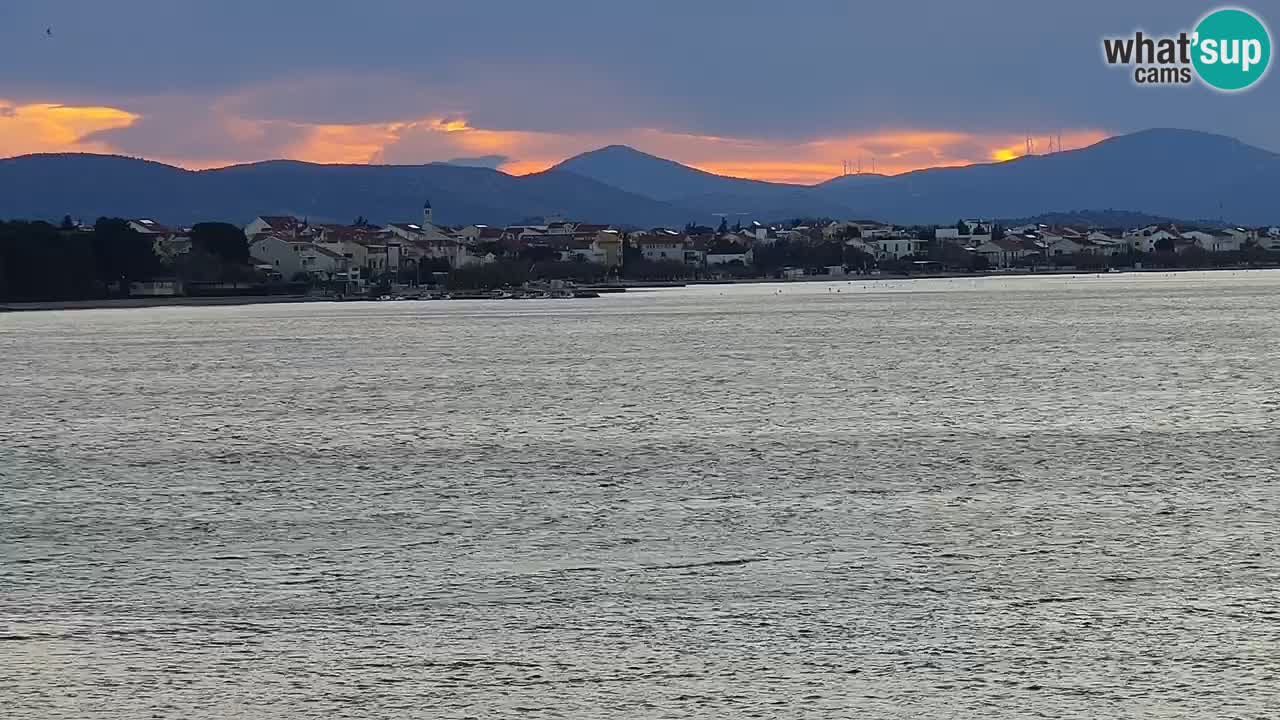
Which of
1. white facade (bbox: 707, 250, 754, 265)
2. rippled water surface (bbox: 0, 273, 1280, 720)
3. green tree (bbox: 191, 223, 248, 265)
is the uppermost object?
green tree (bbox: 191, 223, 248, 265)

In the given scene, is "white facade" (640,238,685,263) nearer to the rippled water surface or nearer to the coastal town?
the coastal town

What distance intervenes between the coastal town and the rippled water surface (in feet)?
208

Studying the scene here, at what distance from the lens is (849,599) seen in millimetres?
9742

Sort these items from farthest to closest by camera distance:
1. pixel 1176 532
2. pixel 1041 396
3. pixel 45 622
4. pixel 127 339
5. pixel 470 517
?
pixel 127 339 → pixel 1041 396 → pixel 470 517 → pixel 1176 532 → pixel 45 622

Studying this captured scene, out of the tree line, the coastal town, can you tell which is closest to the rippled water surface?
the tree line

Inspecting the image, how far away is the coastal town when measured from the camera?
89862mm

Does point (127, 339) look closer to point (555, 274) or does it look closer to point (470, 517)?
point (470, 517)

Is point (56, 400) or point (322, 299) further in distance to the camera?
point (322, 299)

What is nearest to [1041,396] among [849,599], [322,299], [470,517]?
[470,517]

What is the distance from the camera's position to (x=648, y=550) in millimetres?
11461

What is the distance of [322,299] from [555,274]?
23.7 m

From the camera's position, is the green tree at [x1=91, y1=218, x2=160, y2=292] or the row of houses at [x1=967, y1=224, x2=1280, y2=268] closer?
the green tree at [x1=91, y1=218, x2=160, y2=292]

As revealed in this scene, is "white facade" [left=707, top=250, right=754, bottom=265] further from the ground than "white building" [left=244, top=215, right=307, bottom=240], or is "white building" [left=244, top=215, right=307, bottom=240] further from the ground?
"white building" [left=244, top=215, right=307, bottom=240]

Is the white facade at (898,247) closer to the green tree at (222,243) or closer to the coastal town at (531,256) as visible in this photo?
the coastal town at (531,256)
